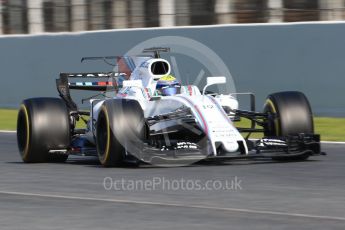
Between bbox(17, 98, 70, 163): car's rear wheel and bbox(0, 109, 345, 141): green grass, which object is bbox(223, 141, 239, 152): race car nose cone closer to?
bbox(17, 98, 70, 163): car's rear wheel

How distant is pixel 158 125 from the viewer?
38.4 feet

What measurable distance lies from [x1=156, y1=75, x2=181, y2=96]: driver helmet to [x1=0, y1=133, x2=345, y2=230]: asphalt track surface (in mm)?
1085

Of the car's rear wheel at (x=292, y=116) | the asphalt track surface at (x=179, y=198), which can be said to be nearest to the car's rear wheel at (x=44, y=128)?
the asphalt track surface at (x=179, y=198)

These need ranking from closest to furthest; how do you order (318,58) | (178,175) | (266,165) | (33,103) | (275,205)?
(275,205), (178,175), (266,165), (33,103), (318,58)

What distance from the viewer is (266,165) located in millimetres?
11359

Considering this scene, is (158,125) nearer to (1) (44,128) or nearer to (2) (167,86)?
(2) (167,86)

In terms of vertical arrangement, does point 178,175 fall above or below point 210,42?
below

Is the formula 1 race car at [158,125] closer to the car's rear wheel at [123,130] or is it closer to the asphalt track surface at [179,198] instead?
the car's rear wheel at [123,130]

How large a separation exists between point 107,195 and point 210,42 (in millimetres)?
9650

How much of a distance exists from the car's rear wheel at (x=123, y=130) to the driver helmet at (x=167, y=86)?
3.11ft

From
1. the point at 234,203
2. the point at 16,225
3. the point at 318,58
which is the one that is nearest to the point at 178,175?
the point at 234,203

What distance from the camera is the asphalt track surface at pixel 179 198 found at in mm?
7383

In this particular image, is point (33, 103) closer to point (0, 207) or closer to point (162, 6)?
point (0, 207)

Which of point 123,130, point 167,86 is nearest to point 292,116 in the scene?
point 167,86
